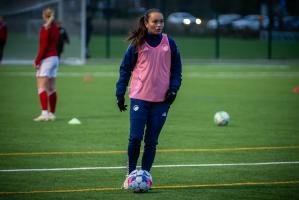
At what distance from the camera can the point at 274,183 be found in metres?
10.5

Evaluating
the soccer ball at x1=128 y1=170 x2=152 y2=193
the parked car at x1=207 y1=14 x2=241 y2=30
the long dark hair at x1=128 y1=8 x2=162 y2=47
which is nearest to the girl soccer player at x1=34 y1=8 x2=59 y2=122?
the long dark hair at x1=128 y1=8 x2=162 y2=47

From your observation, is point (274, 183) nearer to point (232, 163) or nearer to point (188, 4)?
point (232, 163)

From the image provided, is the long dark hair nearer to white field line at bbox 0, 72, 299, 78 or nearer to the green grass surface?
the green grass surface

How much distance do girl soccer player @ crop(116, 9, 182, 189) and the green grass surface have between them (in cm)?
71

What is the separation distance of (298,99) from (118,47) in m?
27.4

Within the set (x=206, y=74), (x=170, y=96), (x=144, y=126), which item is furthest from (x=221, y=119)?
(x=206, y=74)

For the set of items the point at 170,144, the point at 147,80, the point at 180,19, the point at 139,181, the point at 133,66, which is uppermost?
the point at 133,66

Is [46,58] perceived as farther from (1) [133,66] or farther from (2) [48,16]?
(1) [133,66]

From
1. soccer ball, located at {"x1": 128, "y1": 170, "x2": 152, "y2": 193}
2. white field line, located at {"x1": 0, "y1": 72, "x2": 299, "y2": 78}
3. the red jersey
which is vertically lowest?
white field line, located at {"x1": 0, "y1": 72, "x2": 299, "y2": 78}

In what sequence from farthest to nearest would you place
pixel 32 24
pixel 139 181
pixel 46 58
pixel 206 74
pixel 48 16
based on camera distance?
1. pixel 32 24
2. pixel 206 74
3. pixel 46 58
4. pixel 48 16
5. pixel 139 181

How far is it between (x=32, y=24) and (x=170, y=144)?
23828mm

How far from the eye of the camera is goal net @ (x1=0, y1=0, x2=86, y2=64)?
36850 millimetres

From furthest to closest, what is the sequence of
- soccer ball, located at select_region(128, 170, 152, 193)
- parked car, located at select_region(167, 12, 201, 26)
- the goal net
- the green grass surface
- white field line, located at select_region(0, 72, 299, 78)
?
parked car, located at select_region(167, 12, 201, 26) < the goal net < white field line, located at select_region(0, 72, 299, 78) < the green grass surface < soccer ball, located at select_region(128, 170, 152, 193)

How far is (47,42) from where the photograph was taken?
17.2m
